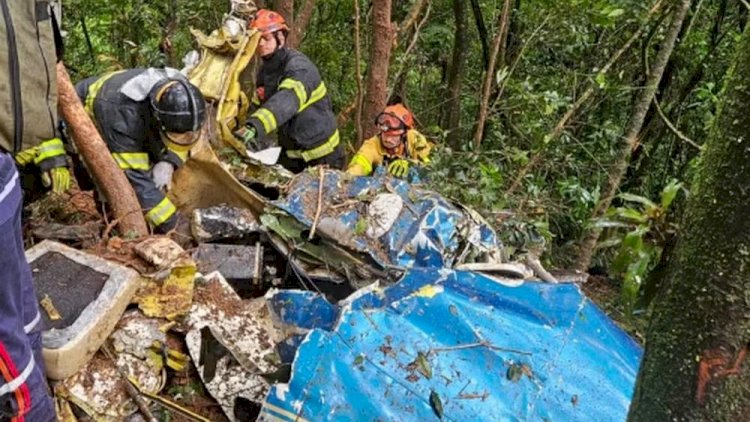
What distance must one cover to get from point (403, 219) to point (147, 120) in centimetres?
132

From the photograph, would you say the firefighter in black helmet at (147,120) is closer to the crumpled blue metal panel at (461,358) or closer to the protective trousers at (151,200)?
the protective trousers at (151,200)

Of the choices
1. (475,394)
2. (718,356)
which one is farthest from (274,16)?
(718,356)

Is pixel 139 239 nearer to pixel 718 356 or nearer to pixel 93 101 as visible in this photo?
pixel 93 101

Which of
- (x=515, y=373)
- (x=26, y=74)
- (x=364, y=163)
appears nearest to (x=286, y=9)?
(x=364, y=163)

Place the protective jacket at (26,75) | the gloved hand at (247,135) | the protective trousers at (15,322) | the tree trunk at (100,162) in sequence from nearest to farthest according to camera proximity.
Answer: the protective trousers at (15,322)
the protective jacket at (26,75)
the tree trunk at (100,162)
the gloved hand at (247,135)

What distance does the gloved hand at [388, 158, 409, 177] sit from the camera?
4609 millimetres

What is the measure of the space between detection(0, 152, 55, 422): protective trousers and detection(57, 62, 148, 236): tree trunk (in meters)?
0.98

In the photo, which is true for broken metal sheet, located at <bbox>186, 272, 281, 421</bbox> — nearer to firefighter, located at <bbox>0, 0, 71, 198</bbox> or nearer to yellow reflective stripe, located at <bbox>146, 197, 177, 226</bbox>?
yellow reflective stripe, located at <bbox>146, 197, 177, 226</bbox>

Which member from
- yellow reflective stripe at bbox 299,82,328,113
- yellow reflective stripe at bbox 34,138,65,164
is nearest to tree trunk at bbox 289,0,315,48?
yellow reflective stripe at bbox 299,82,328,113

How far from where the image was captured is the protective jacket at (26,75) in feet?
6.68

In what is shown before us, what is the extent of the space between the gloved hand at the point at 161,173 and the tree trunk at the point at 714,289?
2.87 metres

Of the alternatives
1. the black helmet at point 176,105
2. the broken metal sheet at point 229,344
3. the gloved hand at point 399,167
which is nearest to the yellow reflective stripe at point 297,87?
the gloved hand at point 399,167

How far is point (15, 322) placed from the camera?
5.89ft

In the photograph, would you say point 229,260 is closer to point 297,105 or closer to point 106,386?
point 106,386
